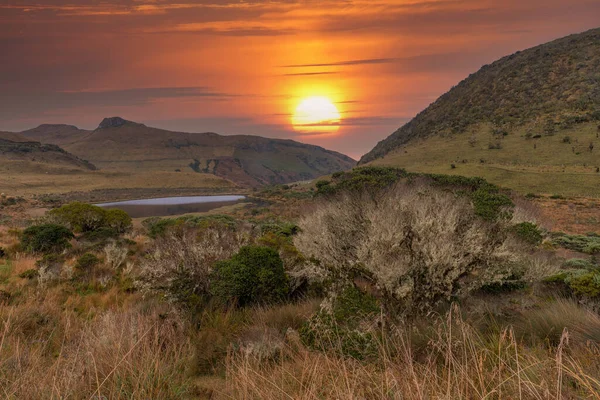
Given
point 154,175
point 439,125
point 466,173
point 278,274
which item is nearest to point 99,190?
point 154,175

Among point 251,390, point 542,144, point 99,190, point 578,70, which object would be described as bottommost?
point 99,190

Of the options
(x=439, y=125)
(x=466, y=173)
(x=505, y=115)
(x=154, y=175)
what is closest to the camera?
(x=466, y=173)

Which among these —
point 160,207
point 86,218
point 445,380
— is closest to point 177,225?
point 86,218

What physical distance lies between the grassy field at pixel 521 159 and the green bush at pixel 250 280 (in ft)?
165

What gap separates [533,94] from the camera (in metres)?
94.9

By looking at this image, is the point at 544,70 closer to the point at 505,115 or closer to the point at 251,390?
the point at 505,115

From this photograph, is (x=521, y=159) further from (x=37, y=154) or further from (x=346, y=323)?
(x=37, y=154)

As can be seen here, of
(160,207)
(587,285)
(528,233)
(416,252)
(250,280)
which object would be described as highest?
(416,252)

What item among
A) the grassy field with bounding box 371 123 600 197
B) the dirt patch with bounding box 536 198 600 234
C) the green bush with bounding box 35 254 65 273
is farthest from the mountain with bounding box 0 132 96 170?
the dirt patch with bounding box 536 198 600 234

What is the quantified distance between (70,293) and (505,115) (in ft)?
339

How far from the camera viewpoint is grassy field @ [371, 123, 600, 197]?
51.1 metres

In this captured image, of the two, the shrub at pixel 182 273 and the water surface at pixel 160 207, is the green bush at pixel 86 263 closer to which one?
the shrub at pixel 182 273

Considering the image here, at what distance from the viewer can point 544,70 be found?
103 m

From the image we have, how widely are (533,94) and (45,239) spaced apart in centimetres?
11102
